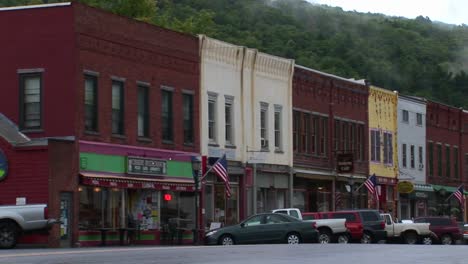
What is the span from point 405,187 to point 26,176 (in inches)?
1266

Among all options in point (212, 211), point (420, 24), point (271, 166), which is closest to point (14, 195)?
point (212, 211)

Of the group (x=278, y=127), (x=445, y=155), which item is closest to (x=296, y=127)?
(x=278, y=127)

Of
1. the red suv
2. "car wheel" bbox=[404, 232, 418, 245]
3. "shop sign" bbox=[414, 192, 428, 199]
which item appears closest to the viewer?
the red suv

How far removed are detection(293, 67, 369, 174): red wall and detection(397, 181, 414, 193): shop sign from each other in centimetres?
311

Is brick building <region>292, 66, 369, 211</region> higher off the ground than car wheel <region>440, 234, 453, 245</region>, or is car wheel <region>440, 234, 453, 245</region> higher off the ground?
brick building <region>292, 66, 369, 211</region>

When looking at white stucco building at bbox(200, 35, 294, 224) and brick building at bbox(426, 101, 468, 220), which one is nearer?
white stucco building at bbox(200, 35, 294, 224)

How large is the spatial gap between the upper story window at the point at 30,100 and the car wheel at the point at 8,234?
5.58 meters

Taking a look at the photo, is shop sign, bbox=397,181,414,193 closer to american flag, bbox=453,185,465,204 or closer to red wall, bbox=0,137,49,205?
american flag, bbox=453,185,465,204

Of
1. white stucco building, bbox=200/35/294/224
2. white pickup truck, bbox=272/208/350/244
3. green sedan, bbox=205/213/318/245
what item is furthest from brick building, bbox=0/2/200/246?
white pickup truck, bbox=272/208/350/244

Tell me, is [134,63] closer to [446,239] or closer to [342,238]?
[342,238]

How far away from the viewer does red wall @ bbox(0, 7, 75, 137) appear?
131ft

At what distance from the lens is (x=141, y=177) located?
43438 millimetres

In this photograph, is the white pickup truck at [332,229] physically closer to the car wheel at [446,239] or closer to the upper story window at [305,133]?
the car wheel at [446,239]

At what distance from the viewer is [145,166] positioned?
4372 centimetres
